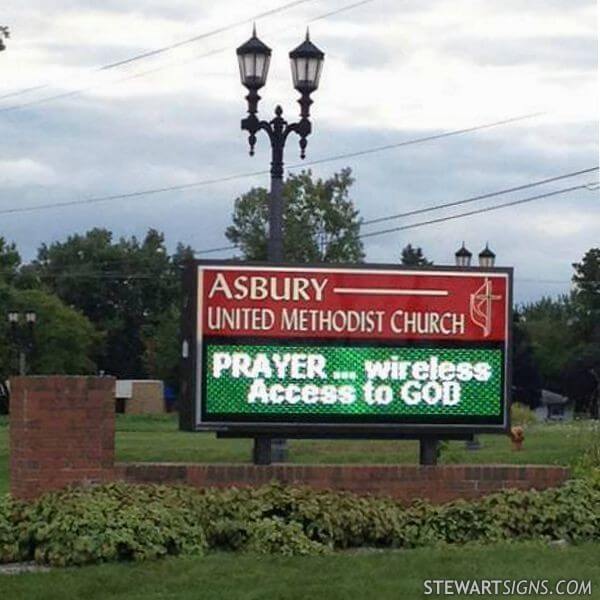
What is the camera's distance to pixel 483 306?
1488cm

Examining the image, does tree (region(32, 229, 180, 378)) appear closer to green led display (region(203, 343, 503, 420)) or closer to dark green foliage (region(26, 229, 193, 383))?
dark green foliage (region(26, 229, 193, 383))

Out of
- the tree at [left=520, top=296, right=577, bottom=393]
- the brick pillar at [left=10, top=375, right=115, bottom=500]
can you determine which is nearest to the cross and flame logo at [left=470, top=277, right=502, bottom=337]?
the brick pillar at [left=10, top=375, right=115, bottom=500]

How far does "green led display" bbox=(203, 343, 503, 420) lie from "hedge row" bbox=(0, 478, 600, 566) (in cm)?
99

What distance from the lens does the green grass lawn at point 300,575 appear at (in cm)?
1099

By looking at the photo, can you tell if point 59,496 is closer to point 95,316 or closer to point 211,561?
point 211,561

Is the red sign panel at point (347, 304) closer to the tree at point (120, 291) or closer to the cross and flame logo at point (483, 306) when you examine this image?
the cross and flame logo at point (483, 306)

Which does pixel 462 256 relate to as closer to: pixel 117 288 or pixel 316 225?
pixel 316 225

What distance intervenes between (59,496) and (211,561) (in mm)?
1820

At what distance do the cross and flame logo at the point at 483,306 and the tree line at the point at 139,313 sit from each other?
148ft

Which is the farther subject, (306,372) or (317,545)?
(306,372)

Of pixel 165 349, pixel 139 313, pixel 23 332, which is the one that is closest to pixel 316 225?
pixel 23 332

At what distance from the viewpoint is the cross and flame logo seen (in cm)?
1484

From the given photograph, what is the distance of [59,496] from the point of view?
522 inches

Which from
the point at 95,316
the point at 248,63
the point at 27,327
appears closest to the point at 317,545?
the point at 248,63
